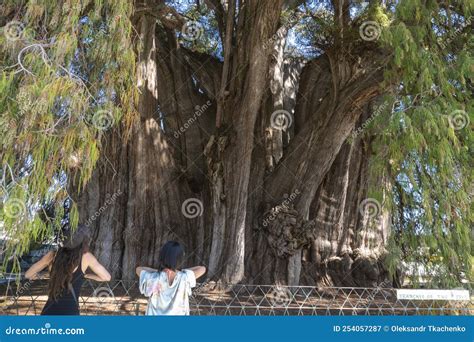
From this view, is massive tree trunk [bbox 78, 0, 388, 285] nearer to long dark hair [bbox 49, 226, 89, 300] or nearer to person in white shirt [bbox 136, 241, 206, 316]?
long dark hair [bbox 49, 226, 89, 300]

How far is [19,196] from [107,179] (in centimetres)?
339

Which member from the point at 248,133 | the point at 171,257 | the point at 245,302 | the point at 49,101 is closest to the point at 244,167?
the point at 248,133

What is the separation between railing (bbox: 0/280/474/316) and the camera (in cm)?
434

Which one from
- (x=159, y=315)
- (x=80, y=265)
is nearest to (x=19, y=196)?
(x=80, y=265)

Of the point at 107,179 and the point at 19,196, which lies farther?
the point at 107,179

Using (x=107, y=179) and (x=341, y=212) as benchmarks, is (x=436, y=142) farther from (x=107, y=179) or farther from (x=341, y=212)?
(x=107, y=179)

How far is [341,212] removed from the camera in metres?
6.95

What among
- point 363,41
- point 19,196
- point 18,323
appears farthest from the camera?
point 363,41

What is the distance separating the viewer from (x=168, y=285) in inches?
95.7

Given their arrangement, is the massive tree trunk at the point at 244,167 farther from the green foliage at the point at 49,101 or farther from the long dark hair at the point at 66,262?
the long dark hair at the point at 66,262

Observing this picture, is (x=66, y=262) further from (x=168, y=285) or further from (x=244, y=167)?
(x=244, y=167)

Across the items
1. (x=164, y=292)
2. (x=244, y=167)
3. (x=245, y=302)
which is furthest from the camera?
Answer: (x=244, y=167)

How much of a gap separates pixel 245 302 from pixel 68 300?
2.94m

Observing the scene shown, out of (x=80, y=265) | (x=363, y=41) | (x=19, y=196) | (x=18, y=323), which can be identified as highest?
(x=363, y=41)
